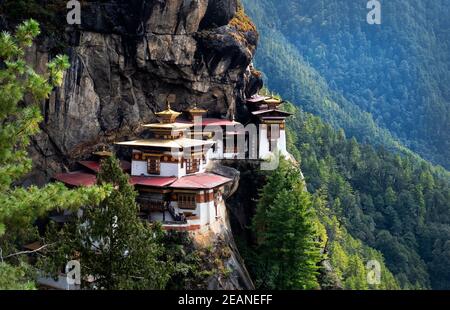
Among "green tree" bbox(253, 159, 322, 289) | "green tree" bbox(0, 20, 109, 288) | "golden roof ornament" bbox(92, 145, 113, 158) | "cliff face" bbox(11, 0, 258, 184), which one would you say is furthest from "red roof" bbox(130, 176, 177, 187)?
"green tree" bbox(0, 20, 109, 288)

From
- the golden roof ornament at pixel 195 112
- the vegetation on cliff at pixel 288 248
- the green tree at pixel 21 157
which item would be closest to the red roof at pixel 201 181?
the vegetation on cliff at pixel 288 248

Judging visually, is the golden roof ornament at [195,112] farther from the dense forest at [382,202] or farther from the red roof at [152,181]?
the dense forest at [382,202]

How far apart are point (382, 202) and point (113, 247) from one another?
6421 cm

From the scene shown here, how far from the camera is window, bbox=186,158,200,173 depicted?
32.2 metres

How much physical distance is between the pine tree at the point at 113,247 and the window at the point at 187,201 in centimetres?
790

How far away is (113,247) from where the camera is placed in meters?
21.3

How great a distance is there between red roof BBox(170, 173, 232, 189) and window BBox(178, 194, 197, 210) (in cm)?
65

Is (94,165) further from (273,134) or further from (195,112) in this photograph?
(273,134)

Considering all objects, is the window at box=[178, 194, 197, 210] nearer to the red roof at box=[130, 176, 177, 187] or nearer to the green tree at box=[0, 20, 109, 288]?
the red roof at box=[130, 176, 177, 187]

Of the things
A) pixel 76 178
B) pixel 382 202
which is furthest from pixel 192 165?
pixel 382 202

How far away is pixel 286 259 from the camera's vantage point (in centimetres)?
3152
